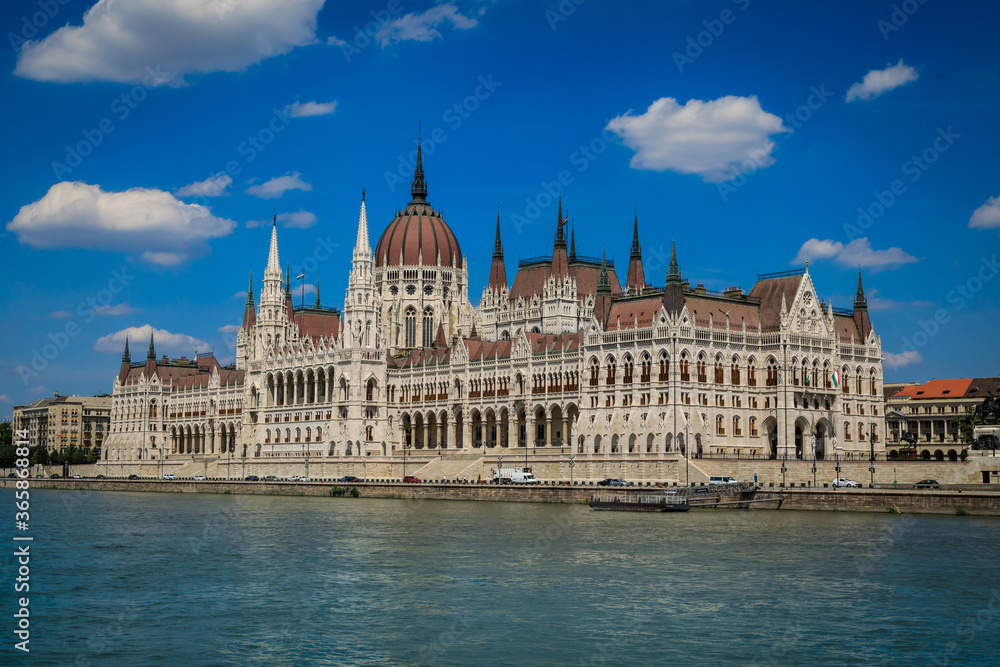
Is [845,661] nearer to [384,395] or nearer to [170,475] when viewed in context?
[384,395]

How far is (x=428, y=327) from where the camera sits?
524ft

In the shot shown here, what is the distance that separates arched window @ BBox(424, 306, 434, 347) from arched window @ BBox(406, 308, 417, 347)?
5.02ft

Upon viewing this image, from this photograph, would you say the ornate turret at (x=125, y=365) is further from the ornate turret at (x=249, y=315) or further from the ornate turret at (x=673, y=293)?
the ornate turret at (x=673, y=293)

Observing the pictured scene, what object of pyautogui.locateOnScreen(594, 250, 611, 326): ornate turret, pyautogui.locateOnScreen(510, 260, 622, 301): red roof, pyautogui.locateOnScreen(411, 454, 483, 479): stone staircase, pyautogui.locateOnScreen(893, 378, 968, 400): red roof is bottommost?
pyautogui.locateOnScreen(411, 454, 483, 479): stone staircase

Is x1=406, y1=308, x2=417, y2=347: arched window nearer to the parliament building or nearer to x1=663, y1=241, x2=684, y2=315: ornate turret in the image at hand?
the parliament building

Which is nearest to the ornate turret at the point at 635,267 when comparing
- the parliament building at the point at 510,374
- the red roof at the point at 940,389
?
the parliament building at the point at 510,374

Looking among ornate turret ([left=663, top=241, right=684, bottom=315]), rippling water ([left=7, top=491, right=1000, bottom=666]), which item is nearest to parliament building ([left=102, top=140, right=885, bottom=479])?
ornate turret ([left=663, top=241, right=684, bottom=315])

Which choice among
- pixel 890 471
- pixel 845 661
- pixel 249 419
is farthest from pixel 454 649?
pixel 249 419

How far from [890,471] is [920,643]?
58.7m

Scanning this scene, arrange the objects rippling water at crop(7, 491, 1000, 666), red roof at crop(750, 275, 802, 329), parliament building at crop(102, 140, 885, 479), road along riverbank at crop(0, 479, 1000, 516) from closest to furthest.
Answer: rippling water at crop(7, 491, 1000, 666) → road along riverbank at crop(0, 479, 1000, 516) → parliament building at crop(102, 140, 885, 479) → red roof at crop(750, 275, 802, 329)

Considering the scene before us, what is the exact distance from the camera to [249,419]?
156 m

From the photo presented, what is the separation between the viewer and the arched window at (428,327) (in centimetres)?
15925

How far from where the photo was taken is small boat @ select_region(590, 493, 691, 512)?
85750 mm

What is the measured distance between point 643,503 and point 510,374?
43.5 metres
